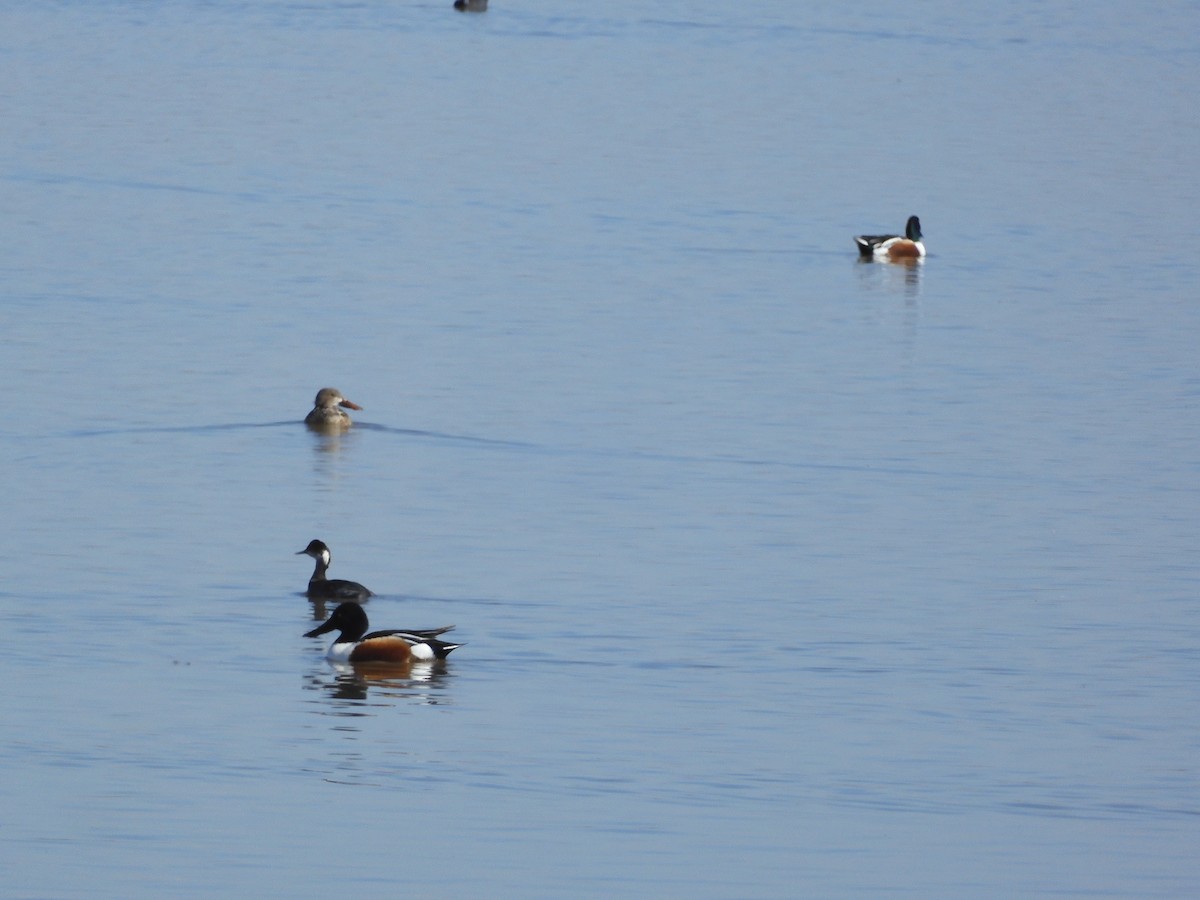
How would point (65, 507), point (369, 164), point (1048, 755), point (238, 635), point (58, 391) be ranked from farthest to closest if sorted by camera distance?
1. point (369, 164)
2. point (58, 391)
3. point (65, 507)
4. point (238, 635)
5. point (1048, 755)

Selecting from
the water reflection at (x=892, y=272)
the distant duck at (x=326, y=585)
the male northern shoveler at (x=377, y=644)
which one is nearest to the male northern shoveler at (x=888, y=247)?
the water reflection at (x=892, y=272)

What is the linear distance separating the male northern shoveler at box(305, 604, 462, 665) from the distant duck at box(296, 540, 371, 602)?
708mm

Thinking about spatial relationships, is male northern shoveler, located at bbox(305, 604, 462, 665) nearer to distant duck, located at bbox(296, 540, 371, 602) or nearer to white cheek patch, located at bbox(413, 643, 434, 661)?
white cheek patch, located at bbox(413, 643, 434, 661)

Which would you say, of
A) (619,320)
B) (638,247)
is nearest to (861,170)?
(638,247)

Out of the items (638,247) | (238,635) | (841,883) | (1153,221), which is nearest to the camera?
(841,883)

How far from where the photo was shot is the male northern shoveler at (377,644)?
561 inches

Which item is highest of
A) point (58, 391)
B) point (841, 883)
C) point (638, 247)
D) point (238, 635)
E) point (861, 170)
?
point (861, 170)

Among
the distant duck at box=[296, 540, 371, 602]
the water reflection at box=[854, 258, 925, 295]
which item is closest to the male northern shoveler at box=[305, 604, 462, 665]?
the distant duck at box=[296, 540, 371, 602]

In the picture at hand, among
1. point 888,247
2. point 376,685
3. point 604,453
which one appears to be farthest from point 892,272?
point 376,685

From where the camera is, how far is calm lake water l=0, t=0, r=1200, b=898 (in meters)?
11.7

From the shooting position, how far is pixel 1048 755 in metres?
13.0

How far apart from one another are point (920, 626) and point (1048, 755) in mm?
2530

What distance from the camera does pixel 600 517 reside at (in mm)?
18047

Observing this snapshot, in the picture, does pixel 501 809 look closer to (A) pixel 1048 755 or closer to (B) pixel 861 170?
(A) pixel 1048 755
